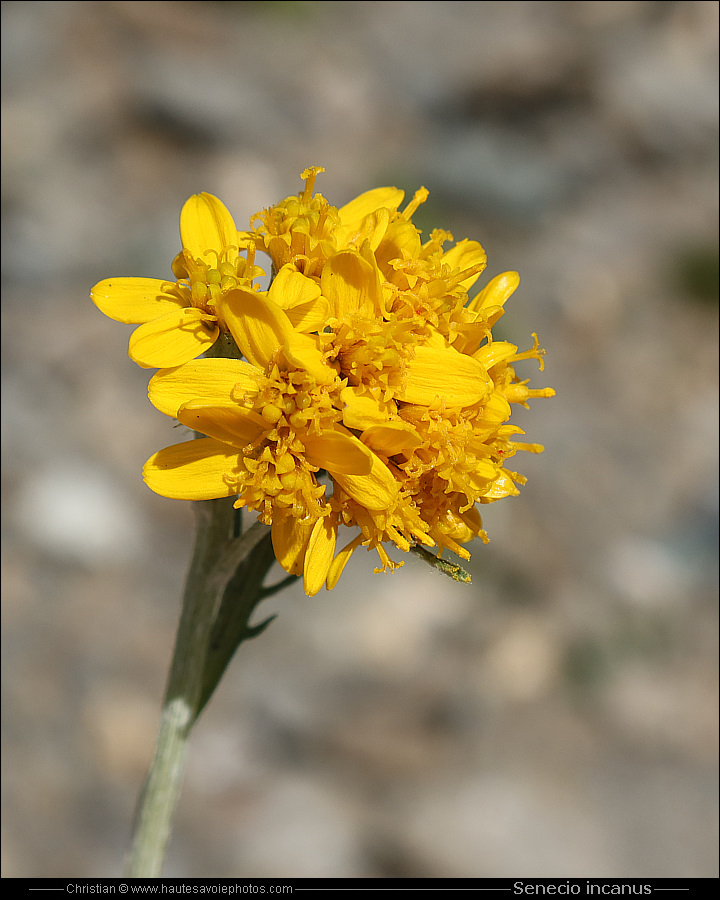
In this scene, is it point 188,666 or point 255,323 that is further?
point 188,666

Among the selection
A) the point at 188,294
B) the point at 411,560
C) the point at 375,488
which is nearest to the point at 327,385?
the point at 375,488

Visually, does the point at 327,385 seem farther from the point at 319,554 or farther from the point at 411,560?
the point at 411,560

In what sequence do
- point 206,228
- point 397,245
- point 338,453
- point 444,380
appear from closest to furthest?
point 338,453 < point 444,380 < point 397,245 < point 206,228

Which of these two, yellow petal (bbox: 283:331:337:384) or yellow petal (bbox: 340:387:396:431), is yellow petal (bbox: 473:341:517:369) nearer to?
yellow petal (bbox: 340:387:396:431)

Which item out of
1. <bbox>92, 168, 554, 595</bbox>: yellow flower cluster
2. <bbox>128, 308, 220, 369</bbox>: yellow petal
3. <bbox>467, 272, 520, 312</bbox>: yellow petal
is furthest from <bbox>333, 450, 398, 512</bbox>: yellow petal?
<bbox>467, 272, 520, 312</bbox>: yellow petal

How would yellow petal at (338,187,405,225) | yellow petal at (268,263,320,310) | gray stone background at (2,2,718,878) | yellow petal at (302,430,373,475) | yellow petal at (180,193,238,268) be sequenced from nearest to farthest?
1. yellow petal at (302,430,373,475)
2. yellow petal at (268,263,320,310)
3. yellow petal at (180,193,238,268)
4. yellow petal at (338,187,405,225)
5. gray stone background at (2,2,718,878)

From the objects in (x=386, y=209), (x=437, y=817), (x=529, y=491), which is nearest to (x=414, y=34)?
(x=529, y=491)
